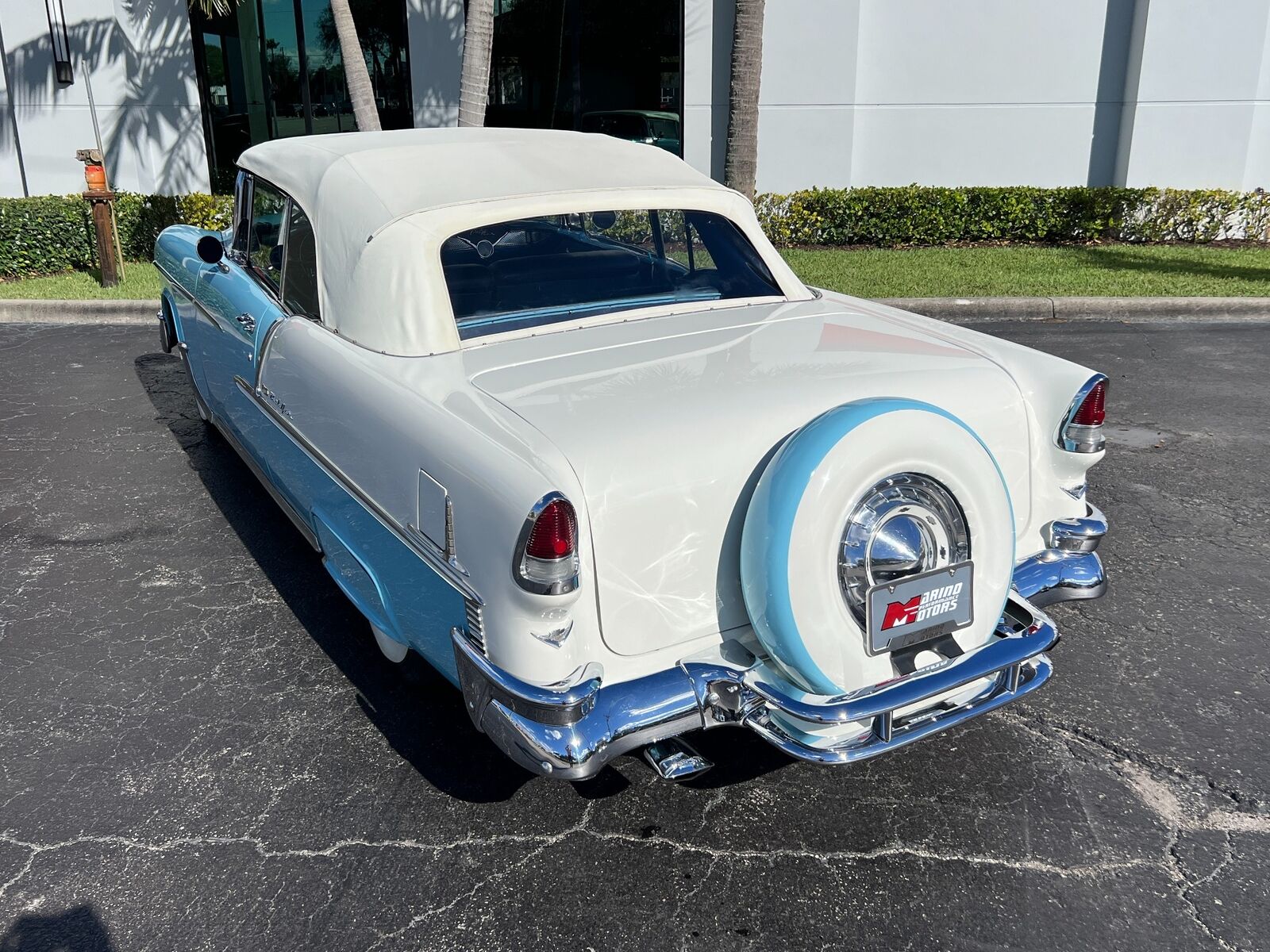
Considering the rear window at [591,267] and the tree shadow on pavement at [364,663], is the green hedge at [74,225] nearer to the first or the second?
the tree shadow on pavement at [364,663]

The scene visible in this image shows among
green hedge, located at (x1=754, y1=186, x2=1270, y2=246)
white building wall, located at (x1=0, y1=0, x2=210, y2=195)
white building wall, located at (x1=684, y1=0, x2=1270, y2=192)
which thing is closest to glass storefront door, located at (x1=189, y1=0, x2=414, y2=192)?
white building wall, located at (x1=0, y1=0, x2=210, y2=195)

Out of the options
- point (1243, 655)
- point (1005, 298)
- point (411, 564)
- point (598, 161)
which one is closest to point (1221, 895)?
point (1243, 655)

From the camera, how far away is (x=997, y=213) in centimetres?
1196

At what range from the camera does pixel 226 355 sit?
175 inches

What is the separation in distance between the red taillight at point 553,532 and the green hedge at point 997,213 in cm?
1000

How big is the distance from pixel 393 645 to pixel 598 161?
194 centimetres

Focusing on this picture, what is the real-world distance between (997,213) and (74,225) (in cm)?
1030

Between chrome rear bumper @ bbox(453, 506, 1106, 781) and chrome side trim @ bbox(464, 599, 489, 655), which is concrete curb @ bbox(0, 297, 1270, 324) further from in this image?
chrome side trim @ bbox(464, 599, 489, 655)

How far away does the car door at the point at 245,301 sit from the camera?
13.0ft

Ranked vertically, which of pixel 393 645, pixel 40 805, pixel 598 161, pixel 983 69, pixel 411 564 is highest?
pixel 983 69

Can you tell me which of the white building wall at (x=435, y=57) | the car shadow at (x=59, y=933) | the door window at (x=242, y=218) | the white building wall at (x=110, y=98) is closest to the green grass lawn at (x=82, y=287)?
the white building wall at (x=110, y=98)

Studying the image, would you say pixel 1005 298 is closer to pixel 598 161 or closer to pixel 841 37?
pixel 841 37

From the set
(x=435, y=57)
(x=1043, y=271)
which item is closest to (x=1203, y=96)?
(x=1043, y=271)

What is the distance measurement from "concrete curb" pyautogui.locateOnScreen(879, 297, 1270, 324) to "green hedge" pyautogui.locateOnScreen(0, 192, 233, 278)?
702 cm
